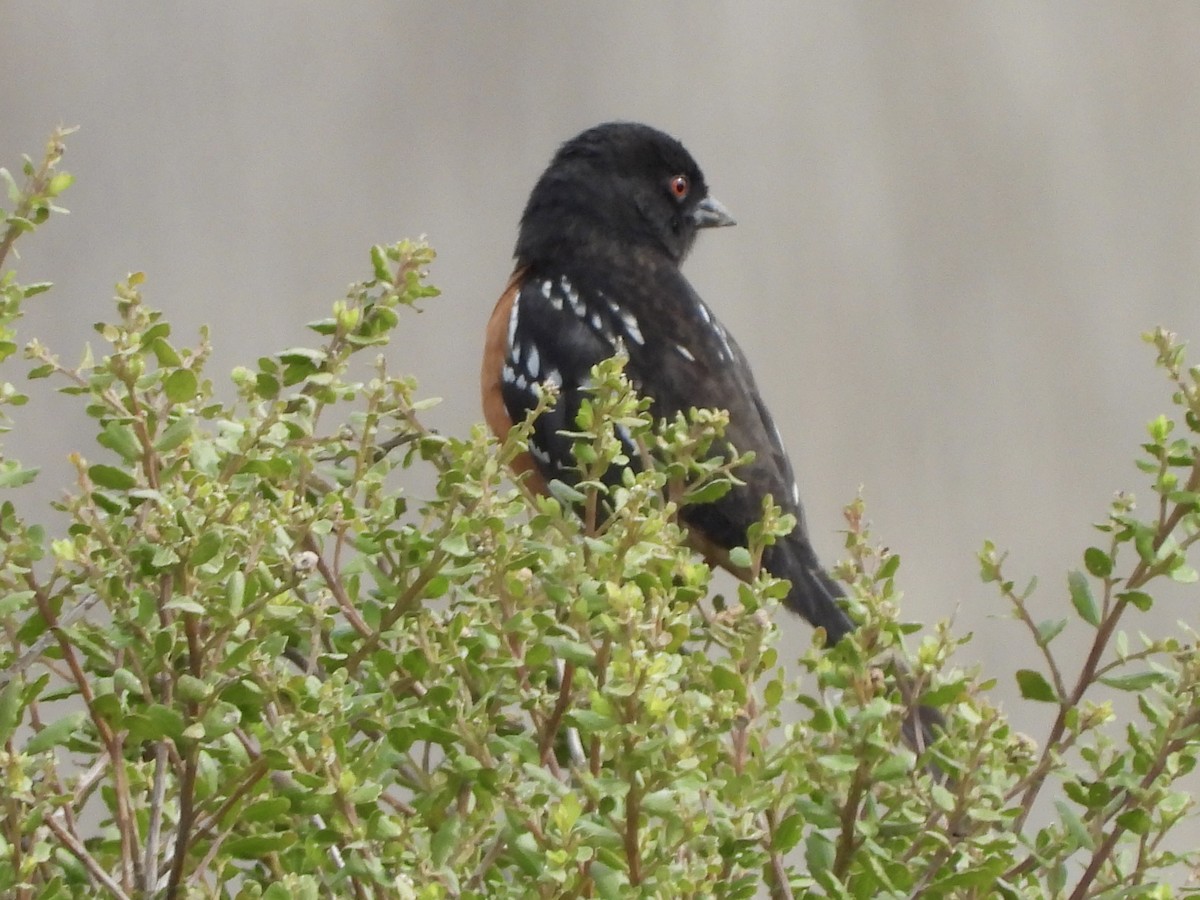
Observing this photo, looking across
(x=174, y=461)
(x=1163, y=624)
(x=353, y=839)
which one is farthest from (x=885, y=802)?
(x=1163, y=624)

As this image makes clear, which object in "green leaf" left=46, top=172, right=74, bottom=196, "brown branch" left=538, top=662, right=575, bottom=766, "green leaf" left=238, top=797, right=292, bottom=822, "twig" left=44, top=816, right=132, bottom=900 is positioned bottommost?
"twig" left=44, top=816, right=132, bottom=900

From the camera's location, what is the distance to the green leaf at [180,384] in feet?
2.26

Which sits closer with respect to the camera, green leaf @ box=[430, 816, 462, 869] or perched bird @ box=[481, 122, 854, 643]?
green leaf @ box=[430, 816, 462, 869]

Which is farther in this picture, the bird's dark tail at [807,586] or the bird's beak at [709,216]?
the bird's beak at [709,216]

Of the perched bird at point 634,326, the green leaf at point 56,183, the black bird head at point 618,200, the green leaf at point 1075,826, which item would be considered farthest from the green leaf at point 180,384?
the black bird head at point 618,200

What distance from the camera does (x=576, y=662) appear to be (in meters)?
0.67

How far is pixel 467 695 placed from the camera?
74 cm

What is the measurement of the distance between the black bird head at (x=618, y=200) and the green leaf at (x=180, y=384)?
1.37m

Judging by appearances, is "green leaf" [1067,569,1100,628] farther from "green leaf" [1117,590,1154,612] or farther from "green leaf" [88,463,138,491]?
"green leaf" [88,463,138,491]

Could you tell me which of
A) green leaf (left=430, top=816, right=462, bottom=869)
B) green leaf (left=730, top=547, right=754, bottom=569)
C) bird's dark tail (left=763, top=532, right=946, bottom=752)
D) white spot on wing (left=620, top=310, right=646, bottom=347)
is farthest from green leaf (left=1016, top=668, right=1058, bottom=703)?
white spot on wing (left=620, top=310, right=646, bottom=347)

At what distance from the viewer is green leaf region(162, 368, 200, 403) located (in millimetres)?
688

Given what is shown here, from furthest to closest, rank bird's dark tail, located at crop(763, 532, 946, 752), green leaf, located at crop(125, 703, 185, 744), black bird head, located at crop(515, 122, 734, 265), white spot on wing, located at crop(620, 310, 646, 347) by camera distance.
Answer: black bird head, located at crop(515, 122, 734, 265) → white spot on wing, located at crop(620, 310, 646, 347) → bird's dark tail, located at crop(763, 532, 946, 752) → green leaf, located at crop(125, 703, 185, 744)

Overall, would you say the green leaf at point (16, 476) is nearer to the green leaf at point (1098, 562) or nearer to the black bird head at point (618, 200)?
the green leaf at point (1098, 562)

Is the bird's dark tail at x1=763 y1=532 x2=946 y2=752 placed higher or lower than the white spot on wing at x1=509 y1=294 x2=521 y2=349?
lower
